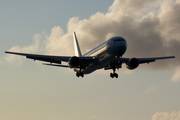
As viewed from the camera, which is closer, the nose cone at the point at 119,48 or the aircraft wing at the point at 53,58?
the nose cone at the point at 119,48

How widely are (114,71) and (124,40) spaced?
37.1ft

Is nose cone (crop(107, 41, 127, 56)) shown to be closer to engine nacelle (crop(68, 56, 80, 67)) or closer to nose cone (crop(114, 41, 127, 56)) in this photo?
nose cone (crop(114, 41, 127, 56))

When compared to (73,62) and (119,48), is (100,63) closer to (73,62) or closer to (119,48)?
(73,62)

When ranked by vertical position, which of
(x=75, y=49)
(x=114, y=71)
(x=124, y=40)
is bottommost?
(x=114, y=71)

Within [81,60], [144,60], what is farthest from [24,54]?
[144,60]

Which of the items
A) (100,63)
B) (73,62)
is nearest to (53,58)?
(73,62)

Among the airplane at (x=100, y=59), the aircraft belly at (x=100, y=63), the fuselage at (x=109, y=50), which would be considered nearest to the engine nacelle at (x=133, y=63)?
the airplane at (x=100, y=59)

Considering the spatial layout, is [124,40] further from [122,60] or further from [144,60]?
[144,60]

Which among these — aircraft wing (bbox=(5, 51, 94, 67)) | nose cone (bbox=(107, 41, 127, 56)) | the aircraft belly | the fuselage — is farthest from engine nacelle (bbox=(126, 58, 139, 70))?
aircraft wing (bbox=(5, 51, 94, 67))

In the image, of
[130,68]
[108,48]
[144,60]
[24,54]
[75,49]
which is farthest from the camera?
[75,49]

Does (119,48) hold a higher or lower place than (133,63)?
higher

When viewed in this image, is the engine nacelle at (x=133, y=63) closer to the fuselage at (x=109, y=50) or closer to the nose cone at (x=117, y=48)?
the fuselage at (x=109, y=50)

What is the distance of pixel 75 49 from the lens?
76.1m

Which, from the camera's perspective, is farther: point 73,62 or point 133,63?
point 133,63
